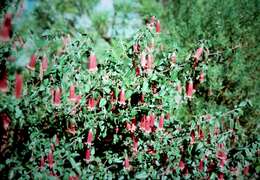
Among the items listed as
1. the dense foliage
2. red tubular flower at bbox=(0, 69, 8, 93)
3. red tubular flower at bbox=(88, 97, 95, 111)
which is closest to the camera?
red tubular flower at bbox=(0, 69, 8, 93)

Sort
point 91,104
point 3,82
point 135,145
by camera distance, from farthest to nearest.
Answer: point 135,145 → point 91,104 → point 3,82

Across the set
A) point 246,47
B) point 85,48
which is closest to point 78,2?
point 246,47

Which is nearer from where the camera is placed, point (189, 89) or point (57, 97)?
point (57, 97)

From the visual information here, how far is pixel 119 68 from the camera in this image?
12.3ft

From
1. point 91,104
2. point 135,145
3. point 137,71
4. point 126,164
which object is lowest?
Answer: point 126,164

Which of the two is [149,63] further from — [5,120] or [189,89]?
[5,120]

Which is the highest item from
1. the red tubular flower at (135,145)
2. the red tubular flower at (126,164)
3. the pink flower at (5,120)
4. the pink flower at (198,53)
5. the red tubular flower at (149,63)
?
the pink flower at (198,53)

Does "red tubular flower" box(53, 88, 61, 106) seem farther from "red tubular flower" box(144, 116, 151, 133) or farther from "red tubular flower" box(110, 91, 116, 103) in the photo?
"red tubular flower" box(144, 116, 151, 133)

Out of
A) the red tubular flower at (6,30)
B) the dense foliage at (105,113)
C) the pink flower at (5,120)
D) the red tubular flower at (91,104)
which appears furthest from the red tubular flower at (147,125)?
the red tubular flower at (6,30)

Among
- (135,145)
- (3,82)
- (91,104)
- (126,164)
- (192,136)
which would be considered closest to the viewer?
(3,82)

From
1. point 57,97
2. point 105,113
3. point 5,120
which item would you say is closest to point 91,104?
point 105,113

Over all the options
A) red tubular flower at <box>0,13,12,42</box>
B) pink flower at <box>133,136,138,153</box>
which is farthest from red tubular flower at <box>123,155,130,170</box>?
red tubular flower at <box>0,13,12,42</box>

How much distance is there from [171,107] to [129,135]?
672mm

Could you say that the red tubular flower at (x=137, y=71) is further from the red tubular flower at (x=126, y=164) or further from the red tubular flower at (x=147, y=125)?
the red tubular flower at (x=126, y=164)
